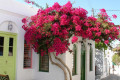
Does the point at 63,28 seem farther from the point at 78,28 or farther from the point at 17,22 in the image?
the point at 17,22

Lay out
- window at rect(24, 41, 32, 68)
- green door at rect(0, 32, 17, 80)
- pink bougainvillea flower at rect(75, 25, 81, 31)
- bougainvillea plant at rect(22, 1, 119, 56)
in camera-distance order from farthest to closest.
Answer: window at rect(24, 41, 32, 68)
green door at rect(0, 32, 17, 80)
bougainvillea plant at rect(22, 1, 119, 56)
pink bougainvillea flower at rect(75, 25, 81, 31)

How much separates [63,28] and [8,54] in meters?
3.01

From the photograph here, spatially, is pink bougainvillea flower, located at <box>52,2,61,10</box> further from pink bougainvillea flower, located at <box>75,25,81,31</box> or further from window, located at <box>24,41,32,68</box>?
window, located at <box>24,41,32,68</box>

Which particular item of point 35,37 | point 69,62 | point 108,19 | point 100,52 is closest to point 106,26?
point 108,19

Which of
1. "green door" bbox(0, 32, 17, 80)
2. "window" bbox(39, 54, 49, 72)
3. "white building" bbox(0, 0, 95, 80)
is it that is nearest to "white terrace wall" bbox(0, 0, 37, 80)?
"white building" bbox(0, 0, 95, 80)

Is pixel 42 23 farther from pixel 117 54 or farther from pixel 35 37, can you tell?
pixel 117 54

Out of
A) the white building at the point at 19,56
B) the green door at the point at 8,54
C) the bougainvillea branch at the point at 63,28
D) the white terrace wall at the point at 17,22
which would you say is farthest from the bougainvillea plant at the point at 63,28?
the green door at the point at 8,54

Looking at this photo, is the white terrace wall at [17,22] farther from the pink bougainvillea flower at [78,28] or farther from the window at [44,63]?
the pink bougainvillea flower at [78,28]

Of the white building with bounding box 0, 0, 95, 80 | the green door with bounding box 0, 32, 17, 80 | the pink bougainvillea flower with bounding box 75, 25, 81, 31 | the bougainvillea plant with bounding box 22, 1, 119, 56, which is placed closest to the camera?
the pink bougainvillea flower with bounding box 75, 25, 81, 31

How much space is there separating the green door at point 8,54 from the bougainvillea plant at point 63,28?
0.93 m

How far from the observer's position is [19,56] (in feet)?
29.3

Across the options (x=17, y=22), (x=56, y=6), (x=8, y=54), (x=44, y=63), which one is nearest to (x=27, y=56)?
(x=44, y=63)

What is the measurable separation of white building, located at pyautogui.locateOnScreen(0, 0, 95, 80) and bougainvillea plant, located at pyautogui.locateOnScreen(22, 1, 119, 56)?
68cm

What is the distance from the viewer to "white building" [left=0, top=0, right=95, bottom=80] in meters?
8.30
